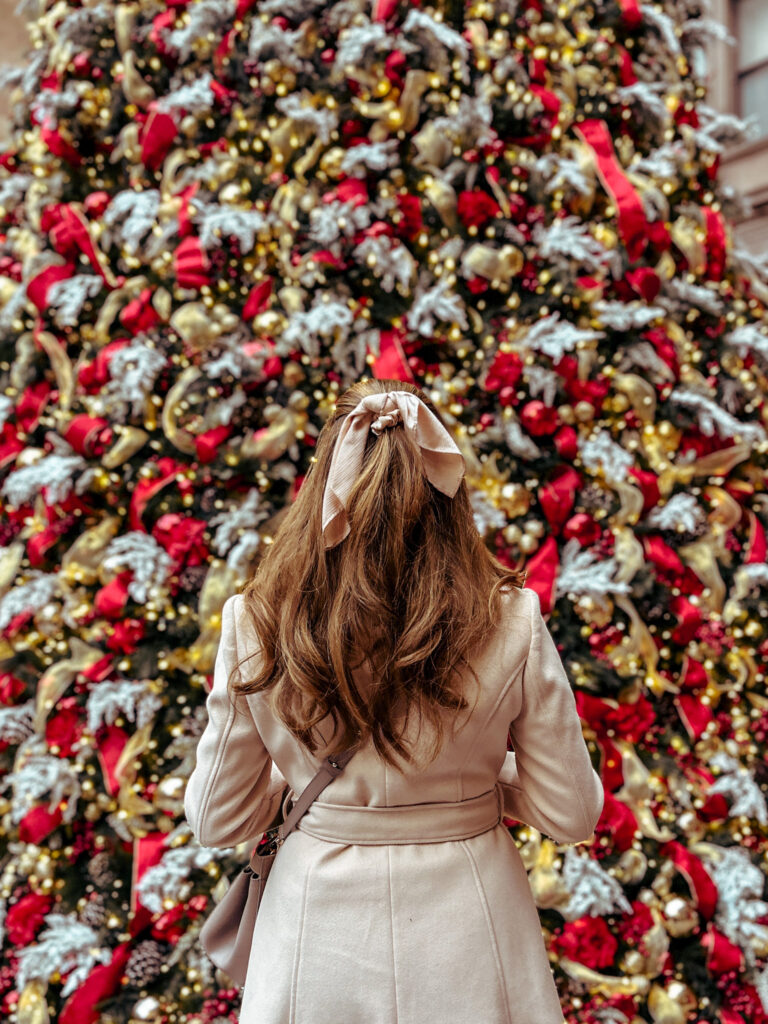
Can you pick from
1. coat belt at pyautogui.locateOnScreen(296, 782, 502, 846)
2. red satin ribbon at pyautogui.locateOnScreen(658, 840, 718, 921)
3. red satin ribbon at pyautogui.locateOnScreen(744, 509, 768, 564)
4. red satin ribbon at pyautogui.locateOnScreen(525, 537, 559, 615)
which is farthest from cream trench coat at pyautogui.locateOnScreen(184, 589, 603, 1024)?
red satin ribbon at pyautogui.locateOnScreen(744, 509, 768, 564)

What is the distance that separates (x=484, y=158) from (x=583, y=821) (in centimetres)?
182

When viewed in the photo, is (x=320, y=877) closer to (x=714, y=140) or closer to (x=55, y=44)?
(x=714, y=140)

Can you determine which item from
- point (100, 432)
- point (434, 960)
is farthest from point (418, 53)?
point (434, 960)

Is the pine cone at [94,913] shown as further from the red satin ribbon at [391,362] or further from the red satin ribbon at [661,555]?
the red satin ribbon at [661,555]

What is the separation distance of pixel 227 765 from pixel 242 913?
0.34m

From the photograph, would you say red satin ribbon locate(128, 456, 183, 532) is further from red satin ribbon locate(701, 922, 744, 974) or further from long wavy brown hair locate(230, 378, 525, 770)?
red satin ribbon locate(701, 922, 744, 974)

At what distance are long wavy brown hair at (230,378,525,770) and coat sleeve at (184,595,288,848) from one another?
43 millimetres

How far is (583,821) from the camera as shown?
1.14m

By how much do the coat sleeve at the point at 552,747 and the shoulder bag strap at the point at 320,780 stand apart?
0.84 feet

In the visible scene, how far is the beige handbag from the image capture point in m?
1.24

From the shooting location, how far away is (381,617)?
3.49 ft

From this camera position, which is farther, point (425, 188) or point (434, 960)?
point (425, 188)

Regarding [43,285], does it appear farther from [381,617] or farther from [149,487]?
[381,617]

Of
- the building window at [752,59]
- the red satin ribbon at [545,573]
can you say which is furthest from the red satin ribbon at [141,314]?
the building window at [752,59]
